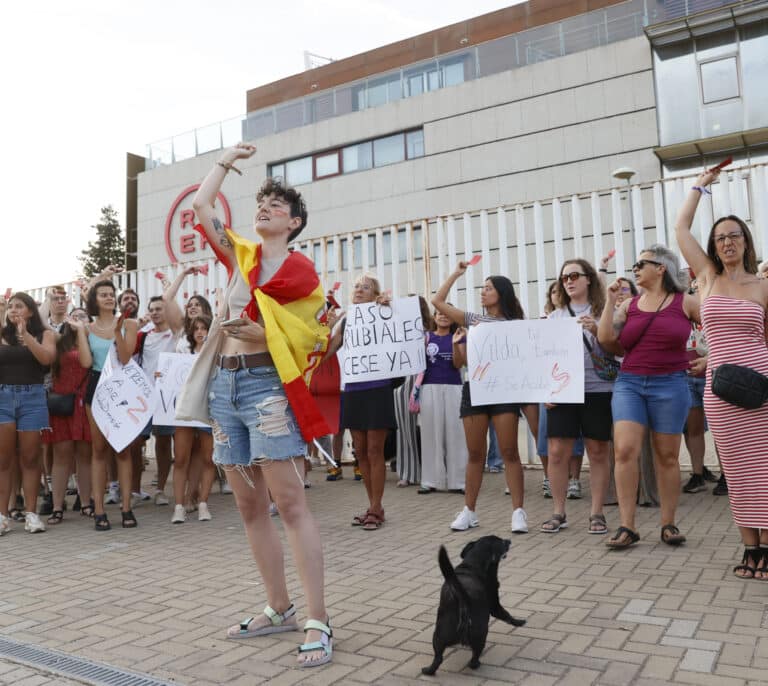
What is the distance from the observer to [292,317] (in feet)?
11.0

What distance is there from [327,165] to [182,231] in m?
7.44

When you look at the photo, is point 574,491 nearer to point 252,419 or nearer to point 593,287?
point 593,287

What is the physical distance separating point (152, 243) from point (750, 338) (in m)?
30.1

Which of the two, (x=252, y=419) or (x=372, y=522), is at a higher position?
(x=252, y=419)

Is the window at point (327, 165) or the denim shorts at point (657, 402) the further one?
the window at point (327, 165)

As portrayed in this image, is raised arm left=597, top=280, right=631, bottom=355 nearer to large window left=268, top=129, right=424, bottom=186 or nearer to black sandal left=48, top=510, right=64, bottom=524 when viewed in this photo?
black sandal left=48, top=510, right=64, bottom=524

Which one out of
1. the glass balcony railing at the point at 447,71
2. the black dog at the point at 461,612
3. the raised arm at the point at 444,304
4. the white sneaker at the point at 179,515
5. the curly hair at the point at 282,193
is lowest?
the white sneaker at the point at 179,515

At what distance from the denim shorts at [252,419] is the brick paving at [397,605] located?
0.90 m

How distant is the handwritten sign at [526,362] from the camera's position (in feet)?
18.5

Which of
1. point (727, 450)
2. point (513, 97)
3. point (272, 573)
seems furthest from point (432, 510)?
point (513, 97)

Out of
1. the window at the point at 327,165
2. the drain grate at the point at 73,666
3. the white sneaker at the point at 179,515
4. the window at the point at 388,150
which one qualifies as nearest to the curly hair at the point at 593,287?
the white sneaker at the point at 179,515

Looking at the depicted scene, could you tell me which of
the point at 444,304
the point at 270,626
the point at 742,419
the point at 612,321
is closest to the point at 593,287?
the point at 612,321

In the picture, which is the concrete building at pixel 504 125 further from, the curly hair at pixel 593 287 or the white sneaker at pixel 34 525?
the curly hair at pixel 593 287

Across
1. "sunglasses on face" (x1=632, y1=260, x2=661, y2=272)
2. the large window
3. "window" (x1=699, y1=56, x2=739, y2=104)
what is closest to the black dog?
"sunglasses on face" (x1=632, y1=260, x2=661, y2=272)
